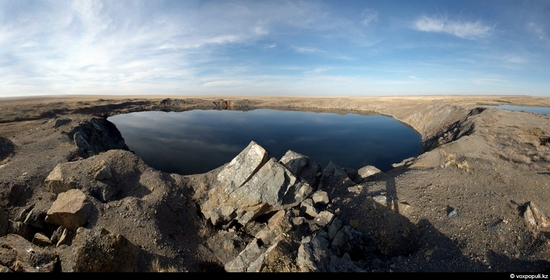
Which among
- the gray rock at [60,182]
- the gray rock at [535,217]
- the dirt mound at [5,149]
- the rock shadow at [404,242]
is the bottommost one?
Answer: the rock shadow at [404,242]

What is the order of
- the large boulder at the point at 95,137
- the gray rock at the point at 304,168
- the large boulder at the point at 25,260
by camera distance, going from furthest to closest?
the large boulder at the point at 95,137 → the gray rock at the point at 304,168 → the large boulder at the point at 25,260

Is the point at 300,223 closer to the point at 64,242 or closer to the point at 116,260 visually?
the point at 116,260

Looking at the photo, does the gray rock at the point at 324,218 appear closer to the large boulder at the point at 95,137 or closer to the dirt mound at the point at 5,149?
the large boulder at the point at 95,137

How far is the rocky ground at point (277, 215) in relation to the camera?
9.56 meters

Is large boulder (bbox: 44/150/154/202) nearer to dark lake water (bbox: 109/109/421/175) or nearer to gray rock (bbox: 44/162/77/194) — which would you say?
gray rock (bbox: 44/162/77/194)

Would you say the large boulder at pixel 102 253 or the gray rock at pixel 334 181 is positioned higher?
the large boulder at pixel 102 253

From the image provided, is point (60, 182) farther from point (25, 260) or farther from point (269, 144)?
point (269, 144)

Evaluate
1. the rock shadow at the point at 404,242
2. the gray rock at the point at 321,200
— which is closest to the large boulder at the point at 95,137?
the gray rock at the point at 321,200

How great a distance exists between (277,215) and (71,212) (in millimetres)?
10745

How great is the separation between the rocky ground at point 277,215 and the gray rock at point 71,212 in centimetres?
6

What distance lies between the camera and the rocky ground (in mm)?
9561

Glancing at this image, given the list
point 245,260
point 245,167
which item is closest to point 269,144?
point 245,167

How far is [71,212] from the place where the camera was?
39.8 feet

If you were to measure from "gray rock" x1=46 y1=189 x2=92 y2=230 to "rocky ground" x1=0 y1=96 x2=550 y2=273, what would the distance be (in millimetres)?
58
